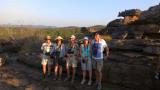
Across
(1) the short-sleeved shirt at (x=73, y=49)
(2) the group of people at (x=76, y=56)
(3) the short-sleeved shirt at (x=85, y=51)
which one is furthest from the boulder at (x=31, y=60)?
(3) the short-sleeved shirt at (x=85, y=51)

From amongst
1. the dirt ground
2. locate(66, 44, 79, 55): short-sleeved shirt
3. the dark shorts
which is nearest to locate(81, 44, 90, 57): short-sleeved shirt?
locate(66, 44, 79, 55): short-sleeved shirt

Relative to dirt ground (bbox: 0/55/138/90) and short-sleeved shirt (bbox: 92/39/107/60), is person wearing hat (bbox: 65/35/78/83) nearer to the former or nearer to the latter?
dirt ground (bbox: 0/55/138/90)

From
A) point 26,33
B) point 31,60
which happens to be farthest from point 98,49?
point 26,33

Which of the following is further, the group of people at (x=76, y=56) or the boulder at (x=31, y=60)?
the boulder at (x=31, y=60)

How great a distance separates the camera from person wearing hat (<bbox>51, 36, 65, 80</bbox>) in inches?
598

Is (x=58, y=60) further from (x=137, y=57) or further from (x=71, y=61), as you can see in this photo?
(x=137, y=57)

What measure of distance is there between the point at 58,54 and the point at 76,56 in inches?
39.2

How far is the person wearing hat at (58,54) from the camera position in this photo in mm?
15195

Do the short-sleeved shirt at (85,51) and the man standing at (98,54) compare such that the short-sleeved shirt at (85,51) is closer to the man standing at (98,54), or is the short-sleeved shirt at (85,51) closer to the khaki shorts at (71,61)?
the man standing at (98,54)

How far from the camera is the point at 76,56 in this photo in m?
14.8

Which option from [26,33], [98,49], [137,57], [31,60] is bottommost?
[31,60]

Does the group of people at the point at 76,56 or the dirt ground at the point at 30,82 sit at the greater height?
the group of people at the point at 76,56

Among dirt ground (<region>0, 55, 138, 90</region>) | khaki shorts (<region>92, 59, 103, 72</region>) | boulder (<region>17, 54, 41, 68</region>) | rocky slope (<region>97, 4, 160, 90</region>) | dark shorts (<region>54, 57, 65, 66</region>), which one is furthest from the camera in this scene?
boulder (<region>17, 54, 41, 68</region>)

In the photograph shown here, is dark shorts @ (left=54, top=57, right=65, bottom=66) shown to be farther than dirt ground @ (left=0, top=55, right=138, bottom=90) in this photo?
Yes
